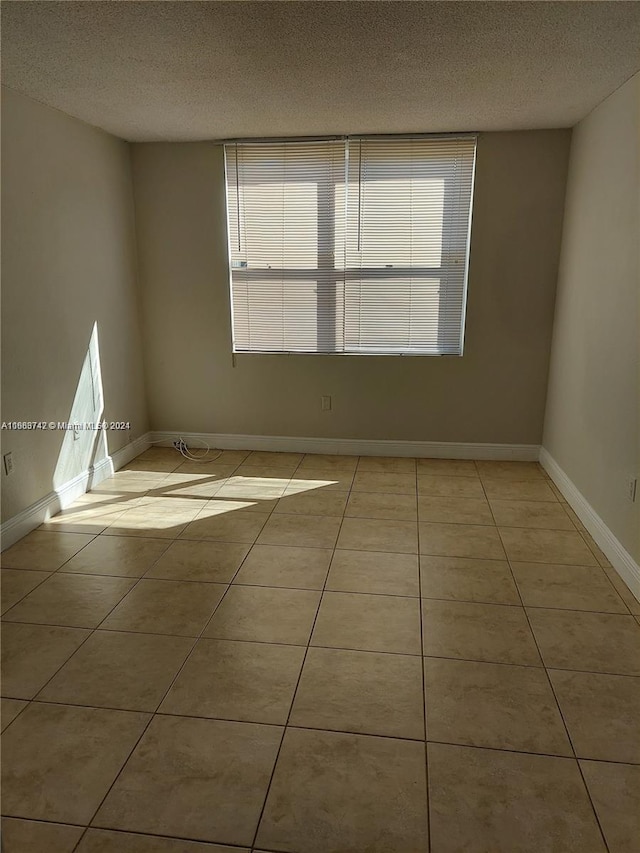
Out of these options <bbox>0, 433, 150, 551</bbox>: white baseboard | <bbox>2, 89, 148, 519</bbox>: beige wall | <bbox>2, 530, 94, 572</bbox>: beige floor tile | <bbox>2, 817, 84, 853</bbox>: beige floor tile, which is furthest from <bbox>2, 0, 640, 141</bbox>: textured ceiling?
<bbox>2, 817, 84, 853</bbox>: beige floor tile

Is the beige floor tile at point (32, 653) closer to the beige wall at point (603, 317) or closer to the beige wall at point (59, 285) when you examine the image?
the beige wall at point (59, 285)

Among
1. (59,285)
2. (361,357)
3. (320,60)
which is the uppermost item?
(320,60)

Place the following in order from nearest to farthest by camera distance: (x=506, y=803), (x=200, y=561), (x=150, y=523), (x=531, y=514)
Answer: (x=506, y=803)
(x=200, y=561)
(x=150, y=523)
(x=531, y=514)

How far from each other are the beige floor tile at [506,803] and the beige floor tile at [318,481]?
84.5 inches

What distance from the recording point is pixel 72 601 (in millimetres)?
2498

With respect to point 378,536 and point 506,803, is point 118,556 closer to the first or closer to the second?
point 378,536

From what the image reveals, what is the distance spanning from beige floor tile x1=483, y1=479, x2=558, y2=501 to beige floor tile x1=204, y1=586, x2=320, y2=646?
162 cm

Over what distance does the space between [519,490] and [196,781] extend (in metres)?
2.74

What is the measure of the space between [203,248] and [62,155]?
113 centimetres

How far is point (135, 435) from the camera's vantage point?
4.41 m

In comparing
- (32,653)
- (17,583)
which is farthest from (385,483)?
(32,653)

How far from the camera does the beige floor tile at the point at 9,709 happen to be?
1817 millimetres

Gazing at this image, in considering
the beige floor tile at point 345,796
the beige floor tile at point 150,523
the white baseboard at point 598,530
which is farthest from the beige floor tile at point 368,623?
the beige floor tile at point 150,523

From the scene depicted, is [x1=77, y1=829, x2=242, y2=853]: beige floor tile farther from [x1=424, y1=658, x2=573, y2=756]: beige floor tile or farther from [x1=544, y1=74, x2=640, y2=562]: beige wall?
[x1=544, y1=74, x2=640, y2=562]: beige wall
